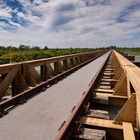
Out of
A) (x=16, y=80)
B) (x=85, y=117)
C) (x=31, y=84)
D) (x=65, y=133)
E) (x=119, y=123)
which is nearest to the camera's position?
(x=65, y=133)

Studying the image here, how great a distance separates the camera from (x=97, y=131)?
3443 millimetres

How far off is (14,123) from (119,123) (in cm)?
183

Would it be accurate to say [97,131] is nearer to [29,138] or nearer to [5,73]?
[29,138]

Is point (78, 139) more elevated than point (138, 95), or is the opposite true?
point (138, 95)

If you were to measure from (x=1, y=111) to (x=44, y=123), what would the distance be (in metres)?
0.98

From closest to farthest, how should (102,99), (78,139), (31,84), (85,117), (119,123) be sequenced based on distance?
(78,139)
(119,123)
(85,117)
(102,99)
(31,84)

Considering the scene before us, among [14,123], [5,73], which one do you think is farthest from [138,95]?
[5,73]

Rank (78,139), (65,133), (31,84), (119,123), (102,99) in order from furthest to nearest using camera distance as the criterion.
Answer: (31,84) < (102,99) < (119,123) < (78,139) < (65,133)

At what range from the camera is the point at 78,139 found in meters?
3.27

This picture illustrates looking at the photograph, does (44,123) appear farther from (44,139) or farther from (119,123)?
(119,123)

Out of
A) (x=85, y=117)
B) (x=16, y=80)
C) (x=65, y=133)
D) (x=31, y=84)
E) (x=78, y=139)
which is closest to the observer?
(x=65, y=133)

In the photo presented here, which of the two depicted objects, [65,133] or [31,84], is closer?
[65,133]

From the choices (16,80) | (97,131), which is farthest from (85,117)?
(16,80)

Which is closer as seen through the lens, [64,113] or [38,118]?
[38,118]
